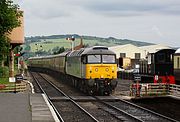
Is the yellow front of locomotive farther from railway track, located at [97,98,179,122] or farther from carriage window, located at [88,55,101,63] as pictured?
railway track, located at [97,98,179,122]

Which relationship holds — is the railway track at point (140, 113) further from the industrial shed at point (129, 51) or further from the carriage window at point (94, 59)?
the industrial shed at point (129, 51)

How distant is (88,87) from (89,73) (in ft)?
3.14

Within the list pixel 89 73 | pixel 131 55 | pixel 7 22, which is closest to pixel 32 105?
pixel 89 73

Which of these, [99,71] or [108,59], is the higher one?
[108,59]

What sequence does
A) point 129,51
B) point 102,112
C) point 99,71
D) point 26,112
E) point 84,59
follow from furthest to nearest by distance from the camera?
point 129,51 → point 84,59 → point 99,71 → point 102,112 → point 26,112

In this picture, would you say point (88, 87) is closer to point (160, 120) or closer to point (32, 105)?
point (32, 105)

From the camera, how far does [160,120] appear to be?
17.4 meters

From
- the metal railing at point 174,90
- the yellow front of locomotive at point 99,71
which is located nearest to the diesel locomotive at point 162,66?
the yellow front of locomotive at point 99,71

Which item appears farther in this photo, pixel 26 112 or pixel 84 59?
pixel 84 59

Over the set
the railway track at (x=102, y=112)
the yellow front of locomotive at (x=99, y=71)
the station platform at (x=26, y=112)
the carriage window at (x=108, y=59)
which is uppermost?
the carriage window at (x=108, y=59)

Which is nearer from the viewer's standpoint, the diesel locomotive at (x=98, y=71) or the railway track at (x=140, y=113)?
the railway track at (x=140, y=113)

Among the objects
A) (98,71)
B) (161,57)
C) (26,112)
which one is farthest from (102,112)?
(161,57)

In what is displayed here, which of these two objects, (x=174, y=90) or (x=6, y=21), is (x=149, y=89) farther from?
(x=6, y=21)

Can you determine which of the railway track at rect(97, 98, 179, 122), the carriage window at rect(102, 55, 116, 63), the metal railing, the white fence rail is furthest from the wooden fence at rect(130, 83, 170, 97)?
the carriage window at rect(102, 55, 116, 63)
